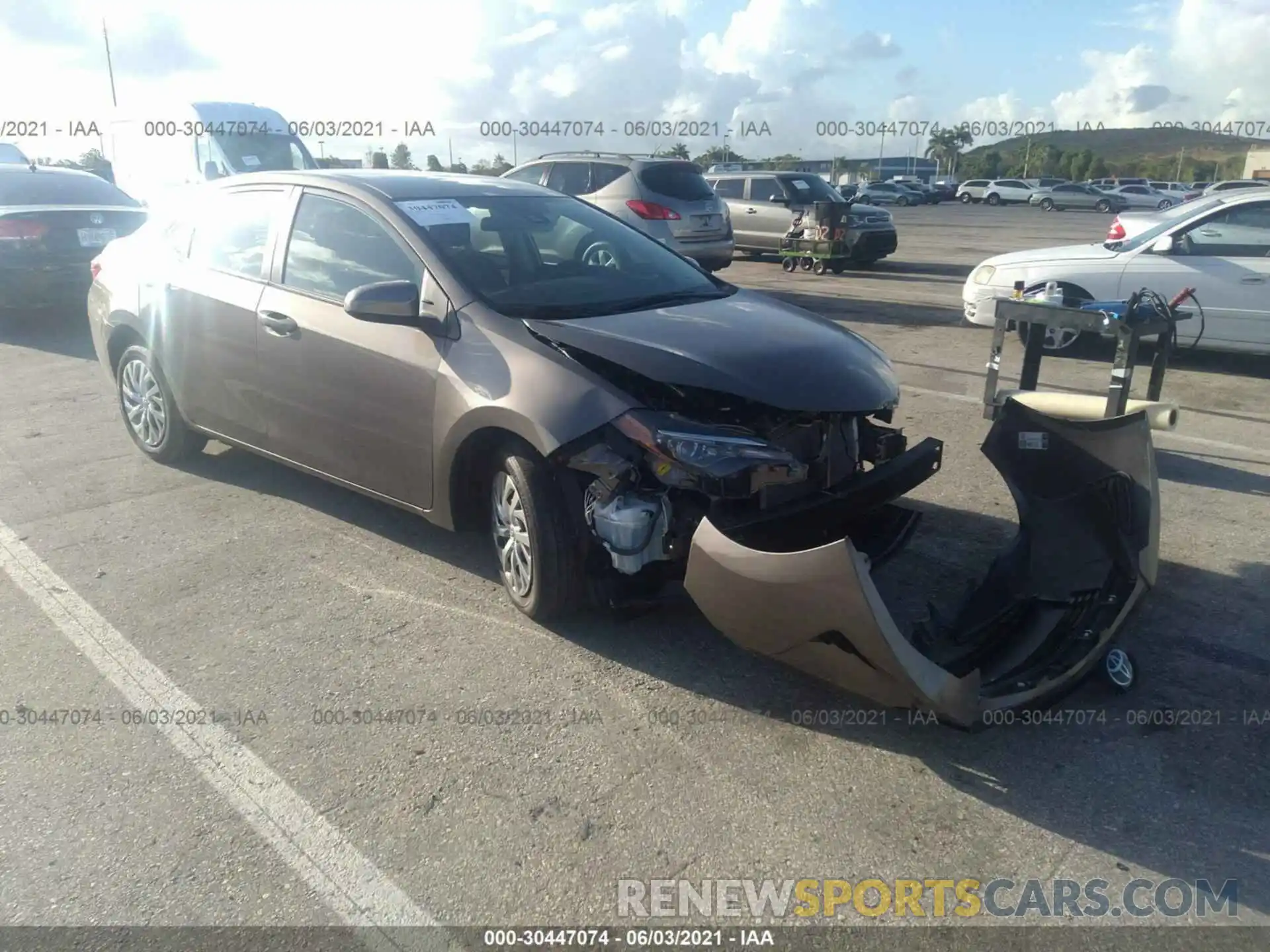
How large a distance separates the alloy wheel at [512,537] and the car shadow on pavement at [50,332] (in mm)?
7203

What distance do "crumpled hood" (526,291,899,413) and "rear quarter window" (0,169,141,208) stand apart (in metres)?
9.35

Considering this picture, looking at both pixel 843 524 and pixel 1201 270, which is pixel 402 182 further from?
pixel 1201 270

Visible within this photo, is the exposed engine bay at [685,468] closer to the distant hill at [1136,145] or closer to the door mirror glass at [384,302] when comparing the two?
the door mirror glass at [384,302]

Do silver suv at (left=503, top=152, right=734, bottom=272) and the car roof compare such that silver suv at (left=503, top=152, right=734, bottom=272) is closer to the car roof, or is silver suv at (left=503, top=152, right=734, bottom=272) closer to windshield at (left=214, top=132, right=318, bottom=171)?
windshield at (left=214, top=132, right=318, bottom=171)

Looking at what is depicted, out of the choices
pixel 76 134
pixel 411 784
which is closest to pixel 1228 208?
pixel 411 784

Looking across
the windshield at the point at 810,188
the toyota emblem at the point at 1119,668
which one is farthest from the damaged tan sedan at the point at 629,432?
the windshield at the point at 810,188

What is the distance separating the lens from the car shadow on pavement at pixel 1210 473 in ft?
18.1

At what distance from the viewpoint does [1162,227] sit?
906 cm

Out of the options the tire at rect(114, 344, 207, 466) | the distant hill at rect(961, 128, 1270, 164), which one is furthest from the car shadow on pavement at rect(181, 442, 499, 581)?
the distant hill at rect(961, 128, 1270, 164)

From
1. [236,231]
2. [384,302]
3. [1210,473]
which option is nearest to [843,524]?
[384,302]

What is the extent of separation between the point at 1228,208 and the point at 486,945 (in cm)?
910

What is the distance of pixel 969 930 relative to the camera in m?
2.44

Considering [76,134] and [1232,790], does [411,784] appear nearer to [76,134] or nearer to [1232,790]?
[1232,790]

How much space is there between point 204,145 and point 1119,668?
605 inches
